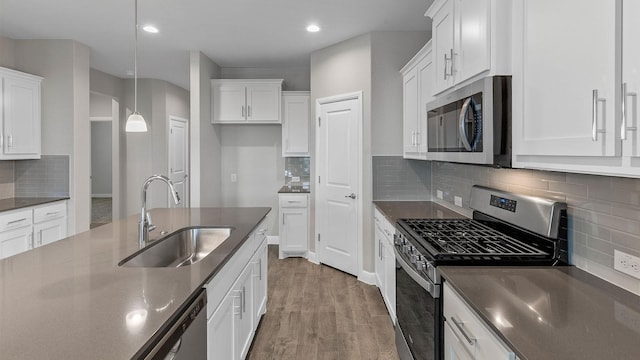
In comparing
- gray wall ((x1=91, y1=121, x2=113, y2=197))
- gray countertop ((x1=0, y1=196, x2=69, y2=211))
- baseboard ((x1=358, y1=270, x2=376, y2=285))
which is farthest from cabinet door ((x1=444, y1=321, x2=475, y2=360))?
gray wall ((x1=91, y1=121, x2=113, y2=197))

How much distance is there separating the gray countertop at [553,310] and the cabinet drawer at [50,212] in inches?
165

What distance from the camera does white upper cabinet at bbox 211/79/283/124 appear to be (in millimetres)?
5234

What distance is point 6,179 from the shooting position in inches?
172

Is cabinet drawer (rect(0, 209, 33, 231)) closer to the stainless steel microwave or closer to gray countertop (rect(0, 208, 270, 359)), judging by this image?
gray countertop (rect(0, 208, 270, 359))

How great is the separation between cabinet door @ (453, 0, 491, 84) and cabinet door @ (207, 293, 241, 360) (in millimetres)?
1664

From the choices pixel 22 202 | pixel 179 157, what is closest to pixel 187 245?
pixel 22 202

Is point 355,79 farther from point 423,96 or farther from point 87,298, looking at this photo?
point 87,298

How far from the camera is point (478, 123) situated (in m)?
1.81

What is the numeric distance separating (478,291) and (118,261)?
152 centimetres

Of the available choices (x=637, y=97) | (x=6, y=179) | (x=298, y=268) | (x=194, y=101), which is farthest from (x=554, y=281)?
(x=6, y=179)

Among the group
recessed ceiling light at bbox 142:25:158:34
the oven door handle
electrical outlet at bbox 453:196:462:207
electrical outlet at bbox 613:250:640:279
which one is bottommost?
the oven door handle

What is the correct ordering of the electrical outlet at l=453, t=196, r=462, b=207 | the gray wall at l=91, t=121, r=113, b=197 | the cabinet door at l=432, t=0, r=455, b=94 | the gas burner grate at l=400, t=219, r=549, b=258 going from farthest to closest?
the gray wall at l=91, t=121, r=113, b=197 < the electrical outlet at l=453, t=196, r=462, b=207 < the cabinet door at l=432, t=0, r=455, b=94 < the gas burner grate at l=400, t=219, r=549, b=258

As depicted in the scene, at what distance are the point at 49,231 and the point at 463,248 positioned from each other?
4.34 metres

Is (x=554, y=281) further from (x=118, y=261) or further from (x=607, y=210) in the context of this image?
(x=118, y=261)
